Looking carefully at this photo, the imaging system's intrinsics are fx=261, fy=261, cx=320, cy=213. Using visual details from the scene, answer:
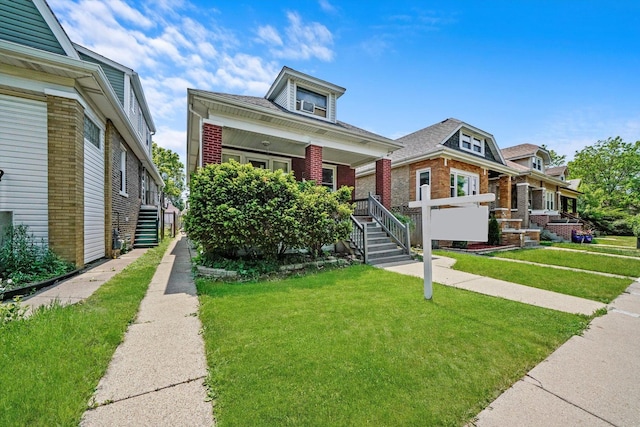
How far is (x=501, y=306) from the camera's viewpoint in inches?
168

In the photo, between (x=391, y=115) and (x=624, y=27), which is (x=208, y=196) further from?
(x=624, y=27)

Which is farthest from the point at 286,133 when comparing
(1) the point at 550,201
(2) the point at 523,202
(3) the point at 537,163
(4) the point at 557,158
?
(4) the point at 557,158

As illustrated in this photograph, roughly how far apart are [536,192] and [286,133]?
21.1 m

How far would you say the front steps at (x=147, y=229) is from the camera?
12.0m

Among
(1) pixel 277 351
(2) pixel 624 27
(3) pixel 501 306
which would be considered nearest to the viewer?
(1) pixel 277 351

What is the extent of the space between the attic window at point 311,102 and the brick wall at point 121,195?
6.55 meters

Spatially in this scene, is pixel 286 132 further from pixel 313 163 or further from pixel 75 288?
pixel 75 288

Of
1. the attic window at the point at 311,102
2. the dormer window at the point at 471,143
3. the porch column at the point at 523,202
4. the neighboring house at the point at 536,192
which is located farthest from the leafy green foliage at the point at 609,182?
→ the attic window at the point at 311,102

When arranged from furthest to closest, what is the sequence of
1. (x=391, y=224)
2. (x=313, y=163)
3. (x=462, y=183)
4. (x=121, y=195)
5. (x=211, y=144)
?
(x=462, y=183), (x=121, y=195), (x=391, y=224), (x=313, y=163), (x=211, y=144)

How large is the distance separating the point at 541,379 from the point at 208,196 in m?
6.04

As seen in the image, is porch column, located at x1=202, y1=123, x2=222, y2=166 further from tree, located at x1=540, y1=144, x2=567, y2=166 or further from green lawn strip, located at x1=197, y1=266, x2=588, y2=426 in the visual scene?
tree, located at x1=540, y1=144, x2=567, y2=166

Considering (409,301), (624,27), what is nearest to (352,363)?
(409,301)

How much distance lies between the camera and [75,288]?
4.86 metres

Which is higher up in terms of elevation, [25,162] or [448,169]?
[448,169]
